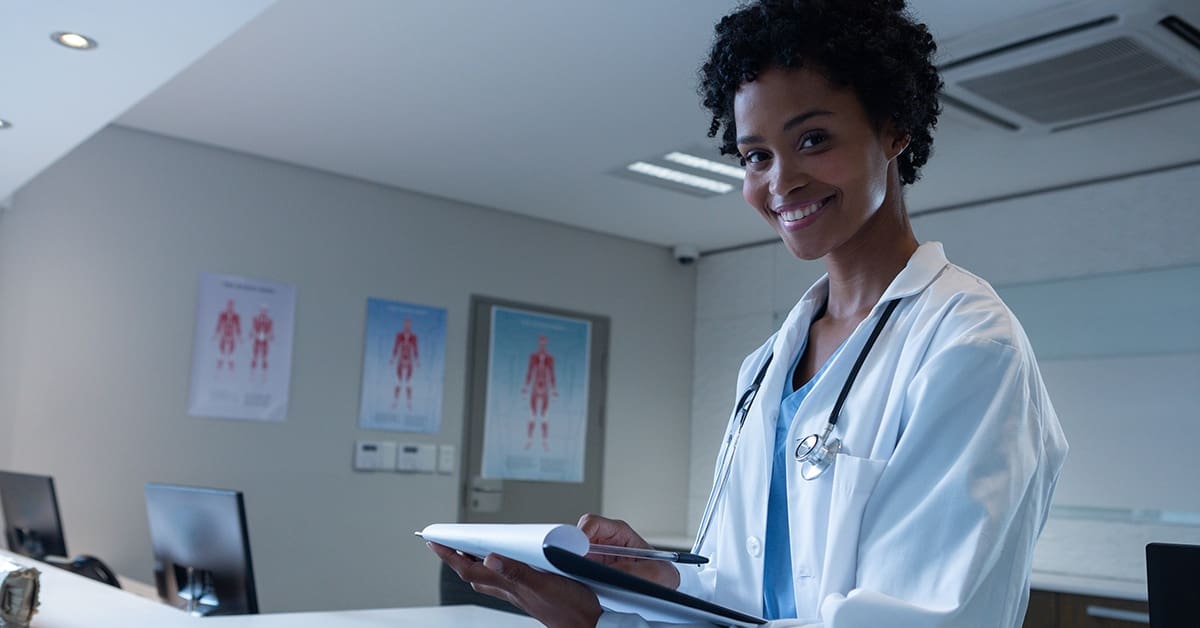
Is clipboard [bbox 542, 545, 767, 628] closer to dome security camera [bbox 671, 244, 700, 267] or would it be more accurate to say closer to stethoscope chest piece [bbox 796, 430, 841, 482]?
stethoscope chest piece [bbox 796, 430, 841, 482]

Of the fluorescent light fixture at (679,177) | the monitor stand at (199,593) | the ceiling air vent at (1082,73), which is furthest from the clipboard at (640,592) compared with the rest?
the fluorescent light fixture at (679,177)

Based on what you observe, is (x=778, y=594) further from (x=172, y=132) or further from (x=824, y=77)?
(x=172, y=132)

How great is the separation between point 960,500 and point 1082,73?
2.74m

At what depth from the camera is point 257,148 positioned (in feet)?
14.9

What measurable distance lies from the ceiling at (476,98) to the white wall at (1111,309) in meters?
0.12

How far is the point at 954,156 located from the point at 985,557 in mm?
3511

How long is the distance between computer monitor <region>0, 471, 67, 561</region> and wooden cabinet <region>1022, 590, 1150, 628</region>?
323cm

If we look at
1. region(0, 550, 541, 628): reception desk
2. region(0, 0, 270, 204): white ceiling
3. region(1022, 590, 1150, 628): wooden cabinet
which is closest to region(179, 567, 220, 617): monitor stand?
region(0, 550, 541, 628): reception desk

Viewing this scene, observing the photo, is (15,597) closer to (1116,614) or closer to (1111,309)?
(1116,614)

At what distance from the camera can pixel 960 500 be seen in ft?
2.95

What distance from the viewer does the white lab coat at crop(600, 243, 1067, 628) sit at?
35.2 inches

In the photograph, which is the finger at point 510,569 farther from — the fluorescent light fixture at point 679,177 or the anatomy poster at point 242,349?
Result: the anatomy poster at point 242,349

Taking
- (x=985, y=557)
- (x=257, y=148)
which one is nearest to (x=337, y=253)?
(x=257, y=148)

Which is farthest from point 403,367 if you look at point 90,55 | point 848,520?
point 848,520
